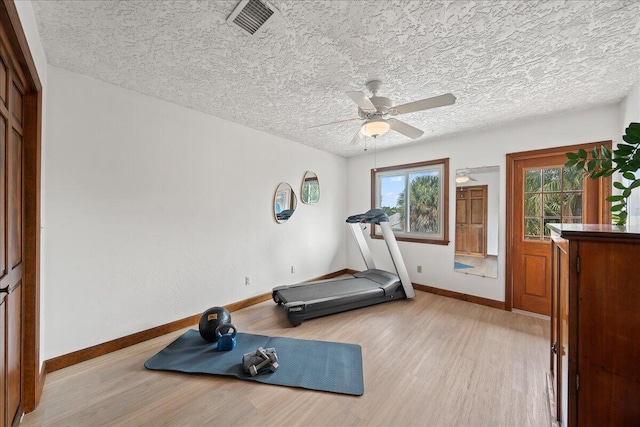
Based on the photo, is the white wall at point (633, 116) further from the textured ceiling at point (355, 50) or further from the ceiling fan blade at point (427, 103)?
the ceiling fan blade at point (427, 103)

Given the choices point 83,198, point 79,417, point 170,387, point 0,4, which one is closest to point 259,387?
point 170,387

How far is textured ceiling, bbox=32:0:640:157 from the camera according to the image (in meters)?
1.50

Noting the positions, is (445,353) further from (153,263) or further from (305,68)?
(153,263)

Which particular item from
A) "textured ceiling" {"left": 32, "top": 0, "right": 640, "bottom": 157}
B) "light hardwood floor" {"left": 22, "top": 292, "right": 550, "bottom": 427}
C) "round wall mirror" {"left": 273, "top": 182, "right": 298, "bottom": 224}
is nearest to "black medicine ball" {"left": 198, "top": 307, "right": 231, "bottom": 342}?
"light hardwood floor" {"left": 22, "top": 292, "right": 550, "bottom": 427}

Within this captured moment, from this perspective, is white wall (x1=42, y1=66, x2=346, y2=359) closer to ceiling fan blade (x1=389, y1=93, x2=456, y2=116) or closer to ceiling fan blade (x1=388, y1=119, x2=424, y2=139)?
ceiling fan blade (x1=388, y1=119, x2=424, y2=139)

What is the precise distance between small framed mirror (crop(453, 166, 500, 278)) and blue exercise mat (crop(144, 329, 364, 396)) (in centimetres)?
244

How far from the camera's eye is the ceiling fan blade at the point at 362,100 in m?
1.93

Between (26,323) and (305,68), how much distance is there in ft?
8.91

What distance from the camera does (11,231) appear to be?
1.44 metres

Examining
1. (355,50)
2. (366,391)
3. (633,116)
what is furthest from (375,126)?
(633,116)

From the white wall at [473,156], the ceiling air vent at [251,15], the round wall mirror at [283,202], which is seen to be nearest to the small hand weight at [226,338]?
the round wall mirror at [283,202]

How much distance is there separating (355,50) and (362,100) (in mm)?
352

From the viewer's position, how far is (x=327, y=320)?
124 inches

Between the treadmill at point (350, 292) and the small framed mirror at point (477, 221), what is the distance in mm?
1008
